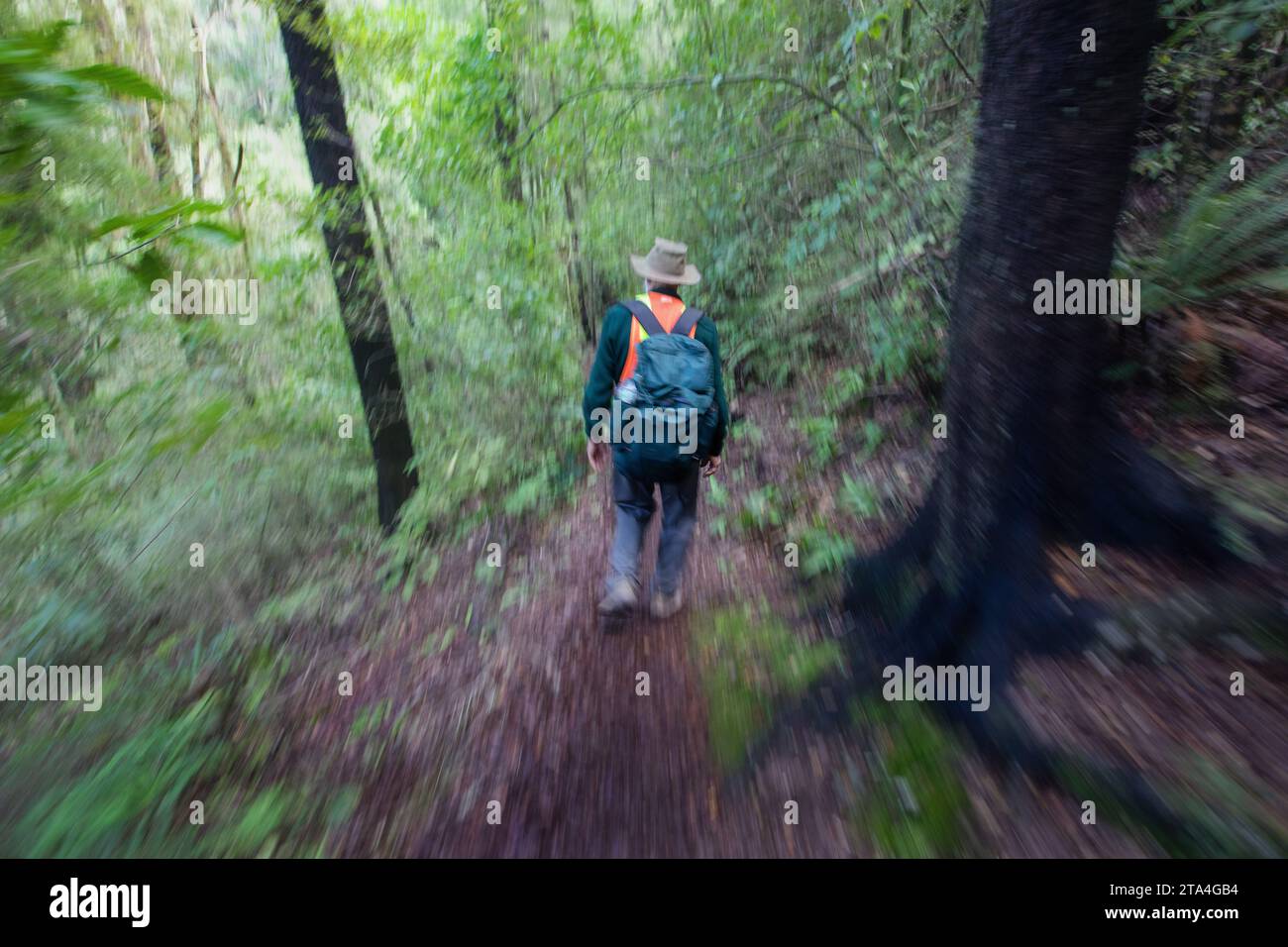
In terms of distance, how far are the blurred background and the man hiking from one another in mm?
514

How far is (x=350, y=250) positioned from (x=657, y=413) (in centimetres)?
416

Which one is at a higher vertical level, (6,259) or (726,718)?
(6,259)

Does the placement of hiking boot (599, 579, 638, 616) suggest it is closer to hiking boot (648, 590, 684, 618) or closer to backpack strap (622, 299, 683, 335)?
hiking boot (648, 590, 684, 618)

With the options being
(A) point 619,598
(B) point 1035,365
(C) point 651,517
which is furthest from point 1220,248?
(A) point 619,598

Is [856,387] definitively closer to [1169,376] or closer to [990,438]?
[1169,376]

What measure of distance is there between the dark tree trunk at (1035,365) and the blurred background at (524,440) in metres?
0.18

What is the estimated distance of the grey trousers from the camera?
3947mm

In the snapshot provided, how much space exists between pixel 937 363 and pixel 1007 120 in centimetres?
268

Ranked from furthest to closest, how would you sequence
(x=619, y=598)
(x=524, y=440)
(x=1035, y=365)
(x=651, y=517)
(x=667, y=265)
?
(x=524, y=440), (x=619, y=598), (x=651, y=517), (x=667, y=265), (x=1035, y=365)

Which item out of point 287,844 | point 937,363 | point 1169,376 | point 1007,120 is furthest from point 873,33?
point 287,844

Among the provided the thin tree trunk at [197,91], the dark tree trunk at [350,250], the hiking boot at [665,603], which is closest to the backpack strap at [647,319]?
the hiking boot at [665,603]

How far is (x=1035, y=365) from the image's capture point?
259 centimetres

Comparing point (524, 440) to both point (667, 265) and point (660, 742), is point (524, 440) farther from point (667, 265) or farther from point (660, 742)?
point (660, 742)
